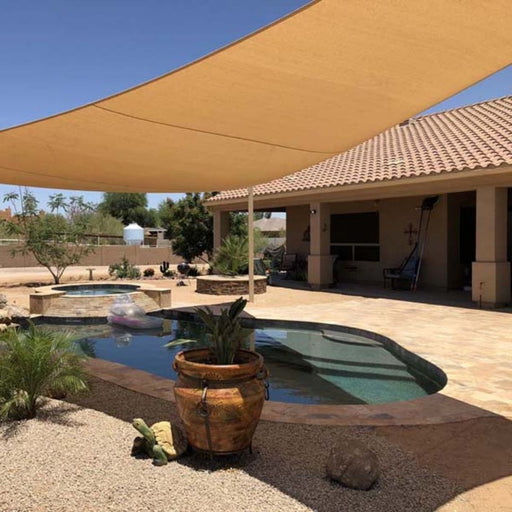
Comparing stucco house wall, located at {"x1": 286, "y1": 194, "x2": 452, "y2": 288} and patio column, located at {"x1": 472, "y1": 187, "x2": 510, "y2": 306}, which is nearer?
patio column, located at {"x1": 472, "y1": 187, "x2": 510, "y2": 306}

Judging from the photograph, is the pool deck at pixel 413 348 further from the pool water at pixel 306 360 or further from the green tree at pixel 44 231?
the green tree at pixel 44 231

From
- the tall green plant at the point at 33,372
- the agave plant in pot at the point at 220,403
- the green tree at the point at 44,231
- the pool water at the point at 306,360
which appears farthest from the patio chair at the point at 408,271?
the agave plant in pot at the point at 220,403

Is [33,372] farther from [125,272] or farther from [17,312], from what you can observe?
[125,272]

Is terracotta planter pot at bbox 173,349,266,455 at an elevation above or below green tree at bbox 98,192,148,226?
below

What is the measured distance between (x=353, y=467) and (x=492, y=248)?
9.95 meters

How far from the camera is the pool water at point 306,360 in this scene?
634 cm

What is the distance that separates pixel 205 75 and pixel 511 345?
6.59m

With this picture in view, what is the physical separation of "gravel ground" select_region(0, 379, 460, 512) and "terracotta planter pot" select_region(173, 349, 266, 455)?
7.8 inches

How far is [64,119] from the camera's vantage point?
4.30 meters

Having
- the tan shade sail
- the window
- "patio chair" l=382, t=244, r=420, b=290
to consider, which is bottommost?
"patio chair" l=382, t=244, r=420, b=290

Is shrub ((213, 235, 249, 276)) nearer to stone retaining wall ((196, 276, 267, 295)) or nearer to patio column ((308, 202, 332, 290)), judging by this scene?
stone retaining wall ((196, 276, 267, 295))

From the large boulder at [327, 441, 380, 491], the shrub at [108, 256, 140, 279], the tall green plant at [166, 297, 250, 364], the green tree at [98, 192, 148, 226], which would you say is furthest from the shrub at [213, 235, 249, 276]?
the green tree at [98, 192, 148, 226]

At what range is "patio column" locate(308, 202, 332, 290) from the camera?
Result: 16.3m

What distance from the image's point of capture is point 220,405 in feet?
11.7
